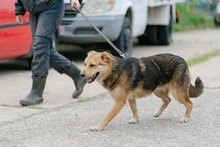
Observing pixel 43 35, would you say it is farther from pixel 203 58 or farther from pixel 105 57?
pixel 203 58

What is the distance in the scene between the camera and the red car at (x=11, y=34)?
934 cm

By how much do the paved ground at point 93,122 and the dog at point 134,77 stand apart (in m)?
0.22

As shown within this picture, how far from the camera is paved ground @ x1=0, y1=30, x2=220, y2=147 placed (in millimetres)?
5750

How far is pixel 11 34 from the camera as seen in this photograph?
956 cm

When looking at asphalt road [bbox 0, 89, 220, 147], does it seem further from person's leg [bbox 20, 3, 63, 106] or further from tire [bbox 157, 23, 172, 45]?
tire [bbox 157, 23, 172, 45]

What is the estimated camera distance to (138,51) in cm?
1378

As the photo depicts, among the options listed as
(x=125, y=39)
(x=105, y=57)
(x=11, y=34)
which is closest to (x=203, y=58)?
(x=125, y=39)

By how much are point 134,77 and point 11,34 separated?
378 centimetres

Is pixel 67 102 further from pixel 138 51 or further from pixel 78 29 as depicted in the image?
pixel 138 51

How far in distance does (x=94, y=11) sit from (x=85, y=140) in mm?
5811

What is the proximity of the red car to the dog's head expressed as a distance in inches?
140

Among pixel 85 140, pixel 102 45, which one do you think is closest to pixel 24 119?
pixel 85 140

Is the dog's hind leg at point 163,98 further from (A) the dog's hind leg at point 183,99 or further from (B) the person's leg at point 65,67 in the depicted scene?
(B) the person's leg at point 65,67

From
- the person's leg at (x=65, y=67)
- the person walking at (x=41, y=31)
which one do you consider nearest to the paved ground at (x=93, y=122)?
the person's leg at (x=65, y=67)
